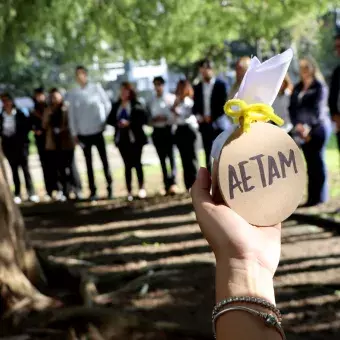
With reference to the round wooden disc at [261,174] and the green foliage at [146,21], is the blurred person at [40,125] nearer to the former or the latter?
the green foliage at [146,21]

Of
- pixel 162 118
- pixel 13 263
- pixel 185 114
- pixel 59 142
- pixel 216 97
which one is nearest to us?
pixel 13 263

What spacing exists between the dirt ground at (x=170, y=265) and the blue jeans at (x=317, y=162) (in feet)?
0.86

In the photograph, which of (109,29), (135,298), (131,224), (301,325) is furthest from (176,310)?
(109,29)

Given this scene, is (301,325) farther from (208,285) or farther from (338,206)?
(338,206)

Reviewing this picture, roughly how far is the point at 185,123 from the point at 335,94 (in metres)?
2.62

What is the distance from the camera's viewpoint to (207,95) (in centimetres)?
794

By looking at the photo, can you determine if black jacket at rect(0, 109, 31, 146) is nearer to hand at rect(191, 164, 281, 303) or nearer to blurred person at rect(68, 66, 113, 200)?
blurred person at rect(68, 66, 113, 200)

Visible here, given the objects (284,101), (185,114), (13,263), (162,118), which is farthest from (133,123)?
(13,263)

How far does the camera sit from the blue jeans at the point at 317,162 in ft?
22.8

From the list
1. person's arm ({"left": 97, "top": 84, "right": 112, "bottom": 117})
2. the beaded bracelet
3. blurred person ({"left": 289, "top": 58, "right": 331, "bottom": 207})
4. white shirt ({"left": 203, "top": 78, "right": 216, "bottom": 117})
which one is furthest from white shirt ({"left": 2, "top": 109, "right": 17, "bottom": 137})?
the beaded bracelet

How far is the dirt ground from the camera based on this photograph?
4.34 meters

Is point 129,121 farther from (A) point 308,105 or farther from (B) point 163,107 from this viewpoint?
(A) point 308,105

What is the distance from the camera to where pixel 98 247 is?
6.62m

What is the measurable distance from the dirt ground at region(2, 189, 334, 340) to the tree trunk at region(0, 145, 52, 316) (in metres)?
0.39
